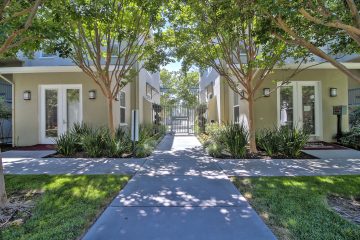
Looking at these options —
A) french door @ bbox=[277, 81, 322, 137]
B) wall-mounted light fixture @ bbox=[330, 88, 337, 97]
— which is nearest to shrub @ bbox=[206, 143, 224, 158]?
french door @ bbox=[277, 81, 322, 137]

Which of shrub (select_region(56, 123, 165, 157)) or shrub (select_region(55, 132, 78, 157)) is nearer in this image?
shrub (select_region(56, 123, 165, 157))

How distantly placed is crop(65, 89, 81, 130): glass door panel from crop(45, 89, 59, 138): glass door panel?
0.51 m

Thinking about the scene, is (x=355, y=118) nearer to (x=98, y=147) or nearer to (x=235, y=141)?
(x=235, y=141)

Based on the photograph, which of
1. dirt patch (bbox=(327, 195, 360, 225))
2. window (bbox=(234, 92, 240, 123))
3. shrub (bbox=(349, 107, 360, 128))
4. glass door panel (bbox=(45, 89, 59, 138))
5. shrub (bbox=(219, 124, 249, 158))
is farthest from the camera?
window (bbox=(234, 92, 240, 123))

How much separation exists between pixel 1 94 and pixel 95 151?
9.22 m

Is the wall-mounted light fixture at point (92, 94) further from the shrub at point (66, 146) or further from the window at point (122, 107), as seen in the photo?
the shrub at point (66, 146)

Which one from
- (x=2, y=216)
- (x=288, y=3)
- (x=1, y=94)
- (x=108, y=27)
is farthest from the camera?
(x=1, y=94)

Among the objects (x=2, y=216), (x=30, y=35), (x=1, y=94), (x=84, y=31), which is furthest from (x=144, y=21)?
(x=1, y=94)

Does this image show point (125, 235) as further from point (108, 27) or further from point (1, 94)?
point (1, 94)

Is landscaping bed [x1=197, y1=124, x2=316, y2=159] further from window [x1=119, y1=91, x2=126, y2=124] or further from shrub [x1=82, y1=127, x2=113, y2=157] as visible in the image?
window [x1=119, y1=91, x2=126, y2=124]

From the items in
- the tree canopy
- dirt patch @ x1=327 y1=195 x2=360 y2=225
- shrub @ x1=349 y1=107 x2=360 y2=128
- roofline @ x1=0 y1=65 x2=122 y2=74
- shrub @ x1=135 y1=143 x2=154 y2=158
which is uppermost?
the tree canopy

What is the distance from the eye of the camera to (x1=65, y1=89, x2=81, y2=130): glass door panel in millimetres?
11828

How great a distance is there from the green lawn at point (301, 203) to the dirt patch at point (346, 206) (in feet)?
0.41

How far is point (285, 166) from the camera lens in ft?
23.7
